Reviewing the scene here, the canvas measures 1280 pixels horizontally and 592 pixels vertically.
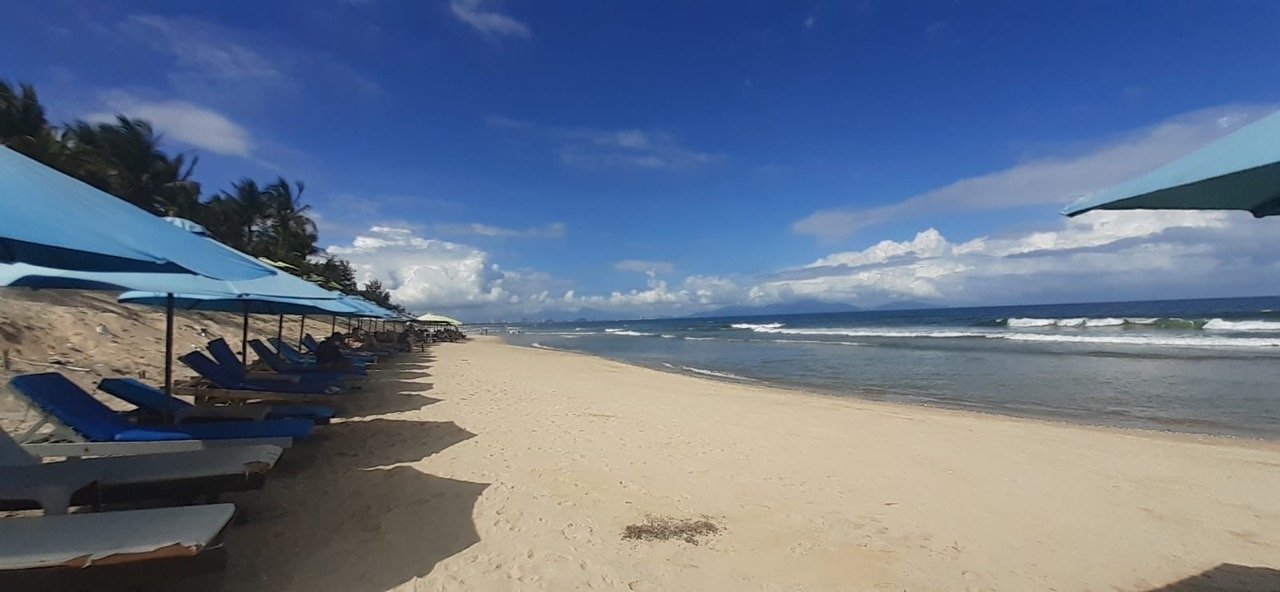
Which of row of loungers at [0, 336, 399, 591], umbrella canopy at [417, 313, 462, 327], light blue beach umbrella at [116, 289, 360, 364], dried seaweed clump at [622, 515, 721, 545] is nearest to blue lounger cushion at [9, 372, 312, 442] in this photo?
row of loungers at [0, 336, 399, 591]

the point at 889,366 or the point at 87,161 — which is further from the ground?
the point at 87,161

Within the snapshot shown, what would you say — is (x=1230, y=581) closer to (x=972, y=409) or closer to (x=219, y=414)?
(x=219, y=414)

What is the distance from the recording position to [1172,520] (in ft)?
15.7

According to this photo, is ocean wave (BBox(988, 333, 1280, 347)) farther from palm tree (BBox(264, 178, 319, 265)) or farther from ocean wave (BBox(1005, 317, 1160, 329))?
palm tree (BBox(264, 178, 319, 265))

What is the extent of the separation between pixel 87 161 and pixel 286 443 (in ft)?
99.3

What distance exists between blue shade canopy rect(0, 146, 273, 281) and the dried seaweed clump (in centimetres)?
285

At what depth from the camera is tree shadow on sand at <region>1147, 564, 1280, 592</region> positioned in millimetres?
3561

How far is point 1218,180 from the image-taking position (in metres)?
1.73

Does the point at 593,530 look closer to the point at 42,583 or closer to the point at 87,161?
the point at 42,583

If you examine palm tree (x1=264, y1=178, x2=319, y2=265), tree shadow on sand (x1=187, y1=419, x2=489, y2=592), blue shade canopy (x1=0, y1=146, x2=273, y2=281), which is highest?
palm tree (x1=264, y1=178, x2=319, y2=265)

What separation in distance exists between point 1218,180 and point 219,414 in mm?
6661

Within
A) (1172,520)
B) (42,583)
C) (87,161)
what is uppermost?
(87,161)

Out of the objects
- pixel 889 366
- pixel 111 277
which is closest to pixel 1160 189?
pixel 111 277

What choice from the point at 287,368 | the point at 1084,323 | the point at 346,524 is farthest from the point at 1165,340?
the point at 346,524
